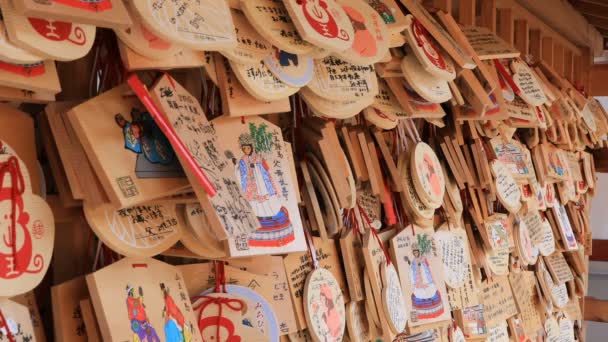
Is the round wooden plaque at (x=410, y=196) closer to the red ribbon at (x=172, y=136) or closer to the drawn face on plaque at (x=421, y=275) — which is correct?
the drawn face on plaque at (x=421, y=275)

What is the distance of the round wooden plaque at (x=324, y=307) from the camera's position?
1.49 meters

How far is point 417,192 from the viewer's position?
188 centimetres

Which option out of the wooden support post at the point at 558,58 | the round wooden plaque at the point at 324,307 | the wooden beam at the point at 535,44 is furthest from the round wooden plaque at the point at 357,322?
the wooden support post at the point at 558,58

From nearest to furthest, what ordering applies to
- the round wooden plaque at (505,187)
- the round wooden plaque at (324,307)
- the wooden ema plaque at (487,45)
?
the round wooden plaque at (324,307)
the wooden ema plaque at (487,45)
the round wooden plaque at (505,187)

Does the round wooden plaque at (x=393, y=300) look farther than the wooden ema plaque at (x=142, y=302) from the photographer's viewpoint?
Yes

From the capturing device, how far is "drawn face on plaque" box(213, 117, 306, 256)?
4.04ft

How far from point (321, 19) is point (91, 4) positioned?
0.50 metres

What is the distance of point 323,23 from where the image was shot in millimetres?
1275

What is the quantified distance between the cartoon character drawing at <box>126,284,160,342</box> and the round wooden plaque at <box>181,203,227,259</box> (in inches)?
5.0

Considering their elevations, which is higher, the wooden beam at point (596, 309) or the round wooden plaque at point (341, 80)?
the round wooden plaque at point (341, 80)

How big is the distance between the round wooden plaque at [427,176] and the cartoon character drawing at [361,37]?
51cm

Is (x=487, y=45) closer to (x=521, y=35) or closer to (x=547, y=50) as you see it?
(x=521, y=35)

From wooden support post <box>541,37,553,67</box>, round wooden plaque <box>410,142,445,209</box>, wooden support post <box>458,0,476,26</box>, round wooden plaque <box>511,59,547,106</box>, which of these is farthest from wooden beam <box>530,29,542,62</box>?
round wooden plaque <box>410,142,445,209</box>

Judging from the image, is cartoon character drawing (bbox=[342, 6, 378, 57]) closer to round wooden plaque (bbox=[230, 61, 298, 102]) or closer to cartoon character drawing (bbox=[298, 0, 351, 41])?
cartoon character drawing (bbox=[298, 0, 351, 41])
